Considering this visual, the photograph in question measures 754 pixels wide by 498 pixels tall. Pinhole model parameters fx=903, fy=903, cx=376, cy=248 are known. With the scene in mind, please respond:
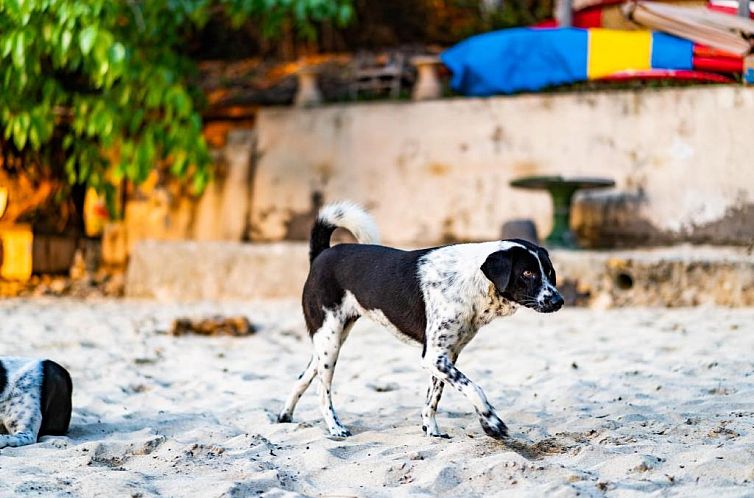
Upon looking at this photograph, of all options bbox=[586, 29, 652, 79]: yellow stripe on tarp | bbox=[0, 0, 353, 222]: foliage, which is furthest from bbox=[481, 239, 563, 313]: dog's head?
bbox=[586, 29, 652, 79]: yellow stripe on tarp

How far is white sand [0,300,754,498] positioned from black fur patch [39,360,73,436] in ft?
0.30

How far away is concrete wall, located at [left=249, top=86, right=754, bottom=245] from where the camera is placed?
9.29 metres

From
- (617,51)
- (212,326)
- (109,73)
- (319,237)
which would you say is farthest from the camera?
(617,51)

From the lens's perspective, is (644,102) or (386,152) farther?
(386,152)

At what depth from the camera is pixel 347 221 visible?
412 cm

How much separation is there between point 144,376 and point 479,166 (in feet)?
19.5

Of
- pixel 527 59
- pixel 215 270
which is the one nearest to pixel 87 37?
pixel 215 270

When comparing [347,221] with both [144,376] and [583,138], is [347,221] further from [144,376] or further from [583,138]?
[583,138]

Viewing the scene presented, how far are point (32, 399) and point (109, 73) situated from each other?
516 centimetres

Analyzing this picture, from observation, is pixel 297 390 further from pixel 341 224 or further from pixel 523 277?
pixel 523 277

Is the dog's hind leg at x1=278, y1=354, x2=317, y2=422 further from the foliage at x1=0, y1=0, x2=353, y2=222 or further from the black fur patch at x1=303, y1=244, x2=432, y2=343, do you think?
the foliage at x1=0, y1=0, x2=353, y2=222

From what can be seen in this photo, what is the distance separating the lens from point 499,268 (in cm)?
333

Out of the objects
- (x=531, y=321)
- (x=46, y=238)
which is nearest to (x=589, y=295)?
(x=531, y=321)

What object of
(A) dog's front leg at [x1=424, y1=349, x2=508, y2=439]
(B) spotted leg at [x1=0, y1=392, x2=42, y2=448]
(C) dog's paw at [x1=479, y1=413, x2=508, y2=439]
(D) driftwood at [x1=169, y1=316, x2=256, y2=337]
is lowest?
(D) driftwood at [x1=169, y1=316, x2=256, y2=337]
